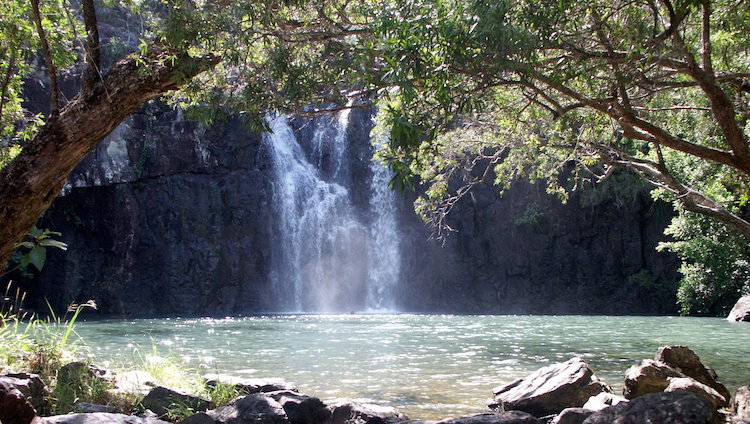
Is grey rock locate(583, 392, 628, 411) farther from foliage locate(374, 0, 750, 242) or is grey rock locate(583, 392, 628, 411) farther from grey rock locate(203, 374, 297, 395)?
grey rock locate(203, 374, 297, 395)

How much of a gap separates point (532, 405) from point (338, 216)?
2385 cm

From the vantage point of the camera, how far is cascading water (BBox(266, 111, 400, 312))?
29.7 metres

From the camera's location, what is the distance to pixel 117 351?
A: 38.4 ft

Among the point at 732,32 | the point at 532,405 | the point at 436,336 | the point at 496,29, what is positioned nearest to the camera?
the point at 496,29

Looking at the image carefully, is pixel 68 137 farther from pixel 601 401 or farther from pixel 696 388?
pixel 696 388

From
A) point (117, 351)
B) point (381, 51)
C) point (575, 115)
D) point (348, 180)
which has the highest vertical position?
point (348, 180)

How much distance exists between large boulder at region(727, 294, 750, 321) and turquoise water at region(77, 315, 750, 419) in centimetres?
225

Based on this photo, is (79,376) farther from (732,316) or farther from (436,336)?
(732,316)

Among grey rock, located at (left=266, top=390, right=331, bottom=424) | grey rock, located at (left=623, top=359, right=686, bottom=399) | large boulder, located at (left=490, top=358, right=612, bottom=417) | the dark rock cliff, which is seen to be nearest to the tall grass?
grey rock, located at (left=266, top=390, right=331, bottom=424)

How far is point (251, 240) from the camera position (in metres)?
30.2

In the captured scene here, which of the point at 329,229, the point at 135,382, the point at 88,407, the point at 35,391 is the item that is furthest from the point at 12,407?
the point at 329,229

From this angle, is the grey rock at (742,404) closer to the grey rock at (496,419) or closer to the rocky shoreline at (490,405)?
the rocky shoreline at (490,405)

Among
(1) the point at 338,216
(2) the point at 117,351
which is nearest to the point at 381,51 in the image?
(2) the point at 117,351

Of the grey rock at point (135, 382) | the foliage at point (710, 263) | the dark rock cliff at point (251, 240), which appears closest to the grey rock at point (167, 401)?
the grey rock at point (135, 382)
